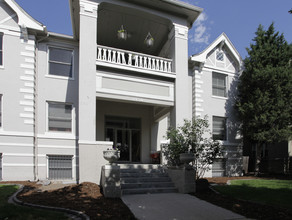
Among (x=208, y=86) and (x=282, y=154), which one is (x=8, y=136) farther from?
(x=282, y=154)

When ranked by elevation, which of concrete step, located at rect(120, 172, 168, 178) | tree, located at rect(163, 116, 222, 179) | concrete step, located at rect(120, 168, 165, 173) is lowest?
concrete step, located at rect(120, 172, 168, 178)

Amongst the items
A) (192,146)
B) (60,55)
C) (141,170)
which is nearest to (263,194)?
(192,146)

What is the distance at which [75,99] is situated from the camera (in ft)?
44.8

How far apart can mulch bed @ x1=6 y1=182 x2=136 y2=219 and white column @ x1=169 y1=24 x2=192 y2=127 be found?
19.3 ft

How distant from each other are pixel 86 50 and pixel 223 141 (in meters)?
10.9

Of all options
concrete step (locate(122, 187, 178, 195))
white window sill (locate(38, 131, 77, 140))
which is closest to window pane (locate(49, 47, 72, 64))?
white window sill (locate(38, 131, 77, 140))

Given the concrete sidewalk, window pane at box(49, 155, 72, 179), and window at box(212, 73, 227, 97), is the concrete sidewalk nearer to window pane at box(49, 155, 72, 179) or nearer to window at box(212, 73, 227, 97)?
window pane at box(49, 155, 72, 179)

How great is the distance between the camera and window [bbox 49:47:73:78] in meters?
13.6

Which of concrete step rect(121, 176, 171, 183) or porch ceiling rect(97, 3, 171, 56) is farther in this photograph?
porch ceiling rect(97, 3, 171, 56)

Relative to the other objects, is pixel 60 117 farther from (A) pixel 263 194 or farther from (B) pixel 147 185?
(A) pixel 263 194

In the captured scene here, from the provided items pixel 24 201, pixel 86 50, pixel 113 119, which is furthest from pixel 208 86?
pixel 24 201

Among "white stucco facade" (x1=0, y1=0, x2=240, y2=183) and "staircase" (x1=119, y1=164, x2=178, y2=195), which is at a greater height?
"white stucco facade" (x1=0, y1=0, x2=240, y2=183)

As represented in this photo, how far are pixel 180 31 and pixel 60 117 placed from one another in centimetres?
861

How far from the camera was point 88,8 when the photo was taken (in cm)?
1155
